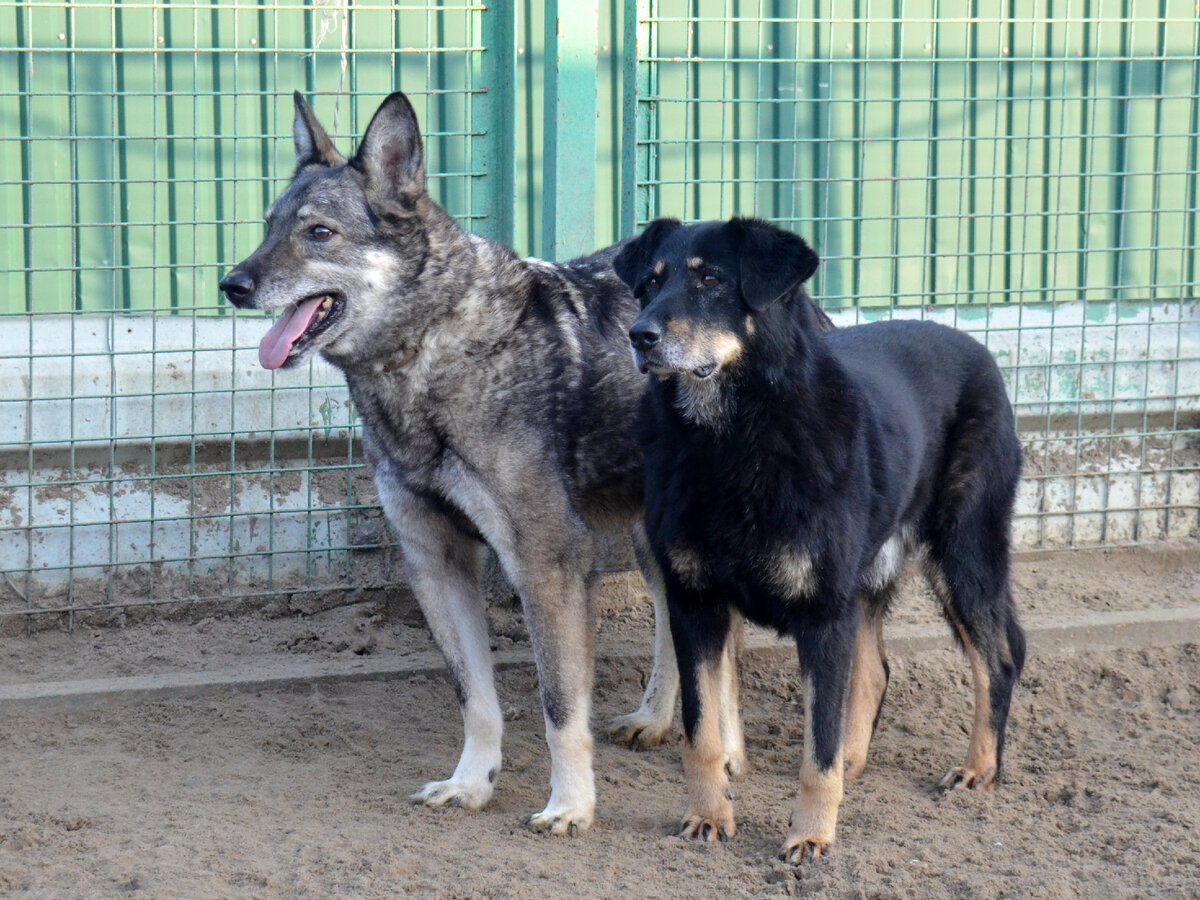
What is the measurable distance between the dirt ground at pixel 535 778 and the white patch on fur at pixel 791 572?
0.73 metres

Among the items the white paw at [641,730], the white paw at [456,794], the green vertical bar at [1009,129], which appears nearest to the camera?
the white paw at [456,794]

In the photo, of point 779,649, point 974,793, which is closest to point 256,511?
point 779,649

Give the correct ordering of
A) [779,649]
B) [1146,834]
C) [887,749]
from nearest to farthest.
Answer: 1. [1146,834]
2. [887,749]
3. [779,649]

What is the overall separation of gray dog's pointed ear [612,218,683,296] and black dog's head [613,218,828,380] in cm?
11

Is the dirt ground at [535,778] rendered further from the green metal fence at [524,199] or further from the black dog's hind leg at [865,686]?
the green metal fence at [524,199]

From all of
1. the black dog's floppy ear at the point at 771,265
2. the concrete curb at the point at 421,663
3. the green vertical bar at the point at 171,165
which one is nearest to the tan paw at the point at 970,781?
the concrete curb at the point at 421,663

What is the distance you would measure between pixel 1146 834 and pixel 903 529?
1119 millimetres

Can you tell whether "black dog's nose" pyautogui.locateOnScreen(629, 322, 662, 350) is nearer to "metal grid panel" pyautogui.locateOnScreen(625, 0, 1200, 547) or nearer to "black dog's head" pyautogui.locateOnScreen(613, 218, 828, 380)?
"black dog's head" pyautogui.locateOnScreen(613, 218, 828, 380)

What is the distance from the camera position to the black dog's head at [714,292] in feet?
10.3

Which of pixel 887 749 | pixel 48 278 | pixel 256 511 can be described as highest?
pixel 48 278

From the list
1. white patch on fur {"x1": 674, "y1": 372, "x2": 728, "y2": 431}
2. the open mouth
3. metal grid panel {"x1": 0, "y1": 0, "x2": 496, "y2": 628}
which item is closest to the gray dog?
the open mouth

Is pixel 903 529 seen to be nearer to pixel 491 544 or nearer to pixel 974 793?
pixel 974 793

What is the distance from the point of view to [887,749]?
14.0 ft

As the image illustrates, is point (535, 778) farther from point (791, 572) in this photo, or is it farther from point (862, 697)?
point (791, 572)
